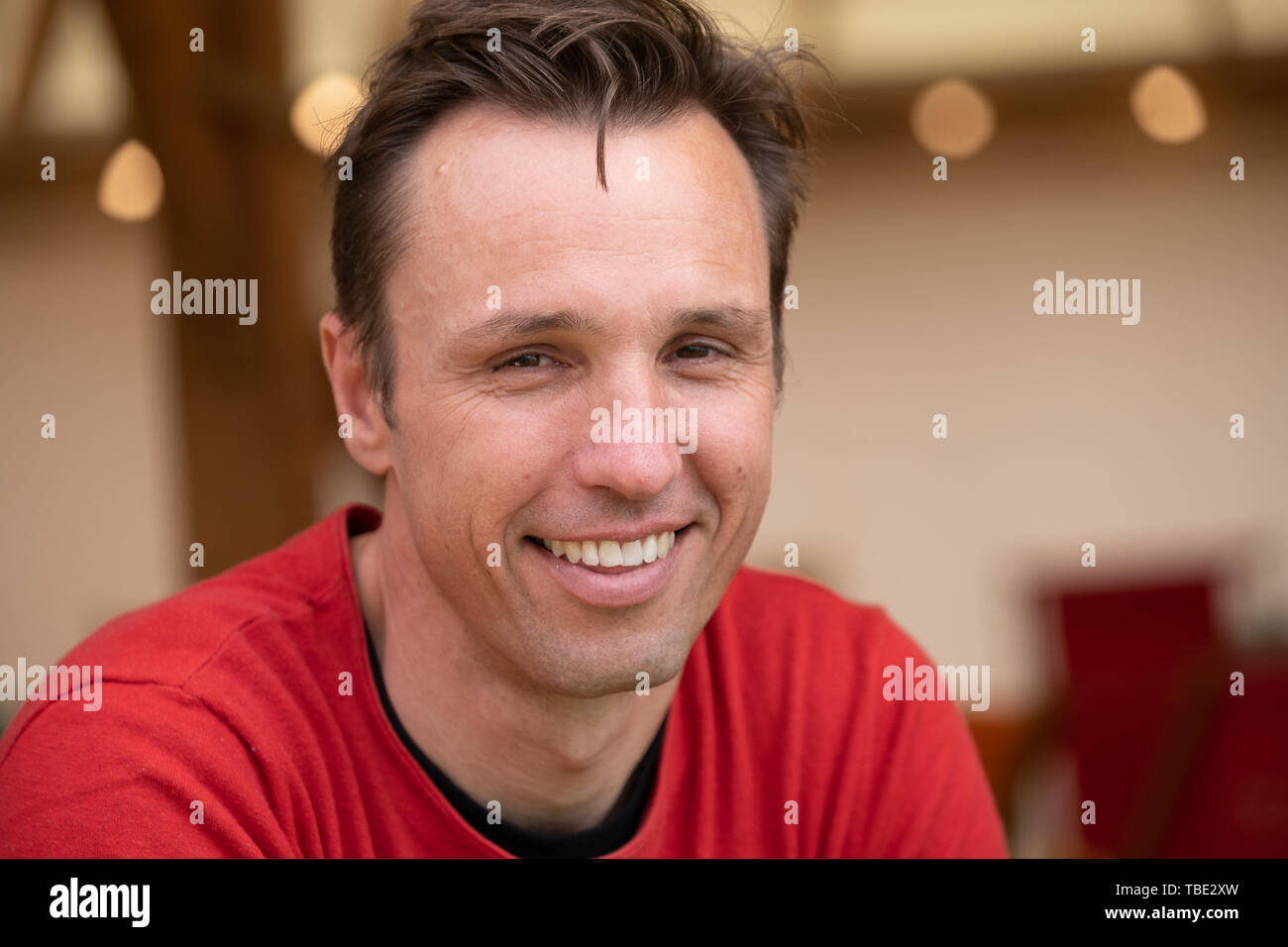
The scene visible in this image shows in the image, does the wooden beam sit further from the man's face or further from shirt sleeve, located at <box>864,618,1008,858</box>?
shirt sleeve, located at <box>864,618,1008,858</box>

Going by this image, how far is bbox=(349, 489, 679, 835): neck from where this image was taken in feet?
5.82

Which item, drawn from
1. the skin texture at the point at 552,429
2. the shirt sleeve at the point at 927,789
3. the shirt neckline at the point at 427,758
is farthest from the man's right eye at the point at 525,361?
the shirt sleeve at the point at 927,789

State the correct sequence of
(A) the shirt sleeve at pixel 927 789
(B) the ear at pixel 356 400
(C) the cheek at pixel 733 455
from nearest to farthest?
(C) the cheek at pixel 733 455 < (B) the ear at pixel 356 400 < (A) the shirt sleeve at pixel 927 789

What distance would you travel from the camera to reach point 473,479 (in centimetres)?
162

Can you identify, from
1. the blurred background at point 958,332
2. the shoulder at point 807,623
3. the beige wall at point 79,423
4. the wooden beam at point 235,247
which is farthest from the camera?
the beige wall at point 79,423

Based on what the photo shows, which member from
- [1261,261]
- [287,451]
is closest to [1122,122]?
[1261,261]

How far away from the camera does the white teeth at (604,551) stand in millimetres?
1628

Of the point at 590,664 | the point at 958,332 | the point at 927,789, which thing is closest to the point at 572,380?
the point at 590,664

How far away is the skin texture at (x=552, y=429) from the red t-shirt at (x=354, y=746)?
0.38 ft

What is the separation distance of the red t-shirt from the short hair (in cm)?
38

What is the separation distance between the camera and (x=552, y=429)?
5.21 feet

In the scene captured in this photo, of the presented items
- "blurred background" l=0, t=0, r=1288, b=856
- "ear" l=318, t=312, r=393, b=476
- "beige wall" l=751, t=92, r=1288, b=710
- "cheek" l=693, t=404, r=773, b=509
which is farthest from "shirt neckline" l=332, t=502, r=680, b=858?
"beige wall" l=751, t=92, r=1288, b=710

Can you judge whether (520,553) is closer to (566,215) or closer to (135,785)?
(566,215)

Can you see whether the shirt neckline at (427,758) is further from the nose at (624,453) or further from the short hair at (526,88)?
the nose at (624,453)
